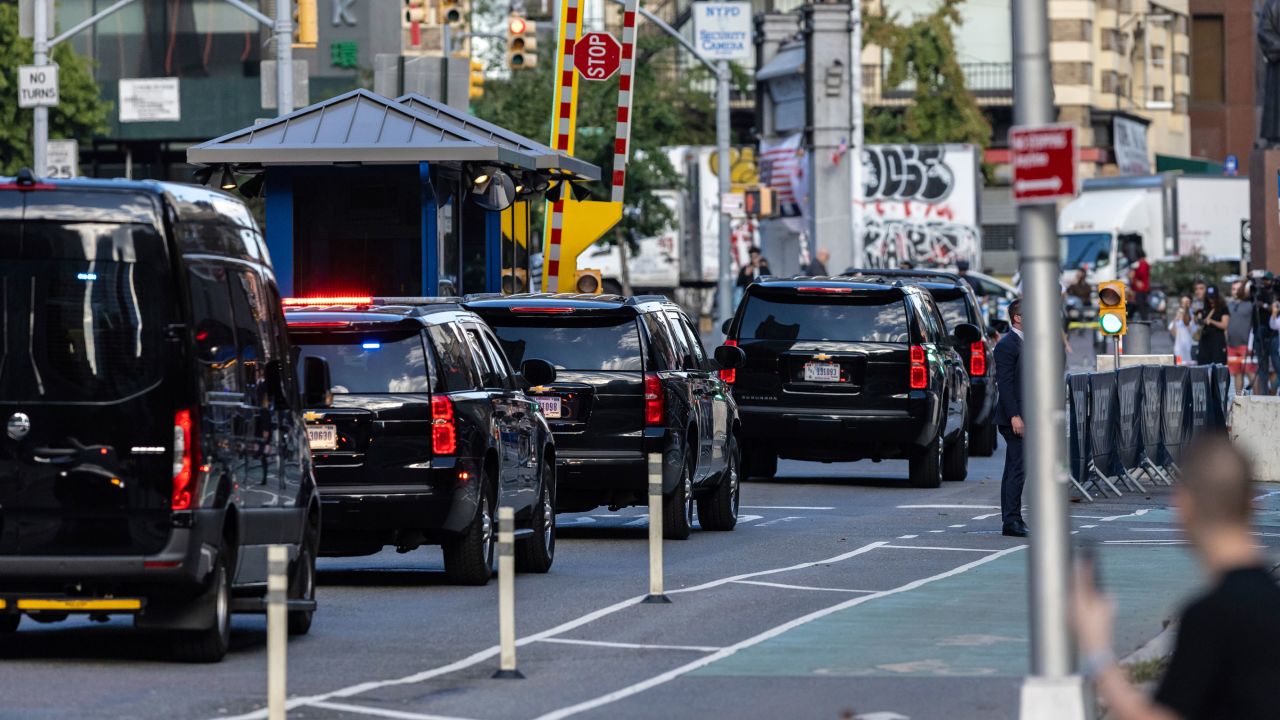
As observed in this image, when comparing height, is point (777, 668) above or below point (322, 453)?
below

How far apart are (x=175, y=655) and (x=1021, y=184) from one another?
5294mm

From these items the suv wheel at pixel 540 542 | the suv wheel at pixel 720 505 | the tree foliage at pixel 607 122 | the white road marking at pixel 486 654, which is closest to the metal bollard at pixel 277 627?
the white road marking at pixel 486 654

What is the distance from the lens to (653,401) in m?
19.0

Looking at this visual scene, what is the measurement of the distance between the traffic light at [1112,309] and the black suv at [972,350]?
2.66 metres

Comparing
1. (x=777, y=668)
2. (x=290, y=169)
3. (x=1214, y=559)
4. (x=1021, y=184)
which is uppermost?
(x=290, y=169)

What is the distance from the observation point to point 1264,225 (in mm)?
35375

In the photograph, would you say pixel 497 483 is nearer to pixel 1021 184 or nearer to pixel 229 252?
pixel 229 252

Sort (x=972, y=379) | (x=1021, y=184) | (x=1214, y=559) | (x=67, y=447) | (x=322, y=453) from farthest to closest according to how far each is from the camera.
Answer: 1. (x=972, y=379)
2. (x=322, y=453)
3. (x=67, y=447)
4. (x=1021, y=184)
5. (x=1214, y=559)

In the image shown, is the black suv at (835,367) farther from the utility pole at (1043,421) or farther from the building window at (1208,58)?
the building window at (1208,58)

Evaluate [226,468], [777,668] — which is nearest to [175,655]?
[226,468]

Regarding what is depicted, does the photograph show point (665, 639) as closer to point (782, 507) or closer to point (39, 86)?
point (782, 507)

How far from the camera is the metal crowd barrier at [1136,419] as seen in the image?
2369 cm

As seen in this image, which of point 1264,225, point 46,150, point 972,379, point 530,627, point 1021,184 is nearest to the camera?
point 1021,184

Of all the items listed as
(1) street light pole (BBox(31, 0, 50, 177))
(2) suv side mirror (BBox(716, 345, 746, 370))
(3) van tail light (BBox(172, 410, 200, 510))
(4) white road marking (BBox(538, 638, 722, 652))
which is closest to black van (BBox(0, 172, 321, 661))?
(3) van tail light (BBox(172, 410, 200, 510))
